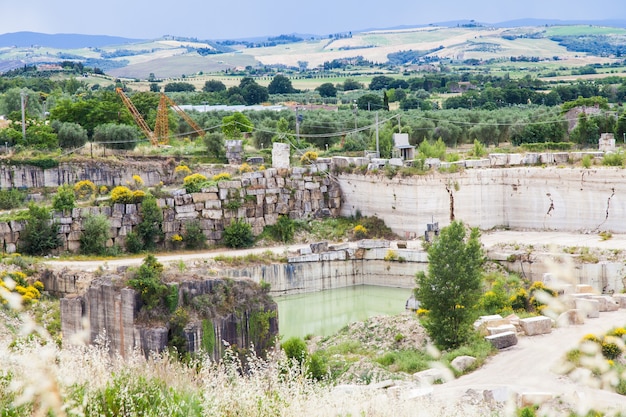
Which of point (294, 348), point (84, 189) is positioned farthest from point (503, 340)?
point (84, 189)

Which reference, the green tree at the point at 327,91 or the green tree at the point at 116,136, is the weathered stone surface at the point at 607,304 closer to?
the green tree at the point at 116,136

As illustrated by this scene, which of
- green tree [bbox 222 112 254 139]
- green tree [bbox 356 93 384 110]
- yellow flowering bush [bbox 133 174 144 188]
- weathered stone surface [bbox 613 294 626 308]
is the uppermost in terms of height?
green tree [bbox 356 93 384 110]

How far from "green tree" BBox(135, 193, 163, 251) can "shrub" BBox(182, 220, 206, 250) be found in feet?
3.00

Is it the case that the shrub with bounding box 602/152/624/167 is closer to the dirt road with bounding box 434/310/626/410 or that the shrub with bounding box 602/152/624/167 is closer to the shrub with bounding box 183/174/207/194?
the shrub with bounding box 183/174/207/194

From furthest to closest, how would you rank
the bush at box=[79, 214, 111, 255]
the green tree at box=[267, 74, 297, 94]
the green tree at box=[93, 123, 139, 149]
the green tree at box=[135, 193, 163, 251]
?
the green tree at box=[267, 74, 297, 94] < the green tree at box=[93, 123, 139, 149] < the green tree at box=[135, 193, 163, 251] < the bush at box=[79, 214, 111, 255]

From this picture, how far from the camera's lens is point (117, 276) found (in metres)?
26.3

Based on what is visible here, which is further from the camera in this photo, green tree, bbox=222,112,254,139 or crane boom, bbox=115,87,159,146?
green tree, bbox=222,112,254,139

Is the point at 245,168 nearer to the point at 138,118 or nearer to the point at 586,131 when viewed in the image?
the point at 138,118

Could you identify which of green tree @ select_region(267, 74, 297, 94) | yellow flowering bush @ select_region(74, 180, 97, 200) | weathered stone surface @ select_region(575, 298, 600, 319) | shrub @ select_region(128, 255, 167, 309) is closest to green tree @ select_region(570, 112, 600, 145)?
yellow flowering bush @ select_region(74, 180, 97, 200)

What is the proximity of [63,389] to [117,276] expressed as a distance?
1381 cm

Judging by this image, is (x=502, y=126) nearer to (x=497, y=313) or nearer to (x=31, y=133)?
(x=31, y=133)

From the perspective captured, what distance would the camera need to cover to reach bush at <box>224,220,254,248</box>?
135 ft

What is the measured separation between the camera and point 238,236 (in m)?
41.2

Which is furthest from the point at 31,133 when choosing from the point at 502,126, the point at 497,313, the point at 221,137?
the point at 497,313
